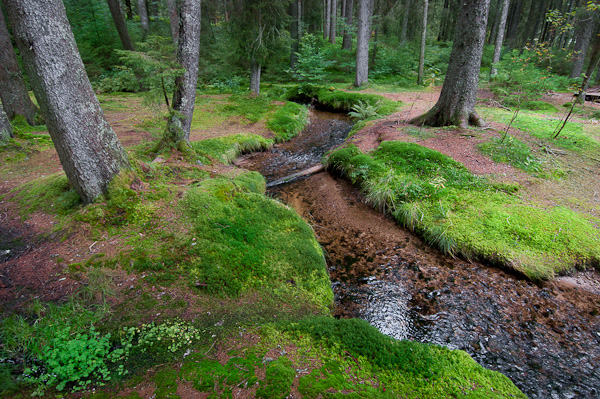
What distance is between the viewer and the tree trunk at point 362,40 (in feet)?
51.5

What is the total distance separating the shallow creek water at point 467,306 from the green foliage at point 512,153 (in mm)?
3497

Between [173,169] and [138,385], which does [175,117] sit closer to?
[173,169]

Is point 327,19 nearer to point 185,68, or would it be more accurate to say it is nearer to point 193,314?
point 185,68

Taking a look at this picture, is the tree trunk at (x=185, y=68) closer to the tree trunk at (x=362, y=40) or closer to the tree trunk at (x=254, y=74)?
the tree trunk at (x=254, y=74)

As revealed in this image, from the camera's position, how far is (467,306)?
13.4ft

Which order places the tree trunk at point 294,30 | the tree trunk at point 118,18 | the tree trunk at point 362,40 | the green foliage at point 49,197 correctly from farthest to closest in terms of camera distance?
1. the tree trunk at point 294,30
2. the tree trunk at point 362,40
3. the tree trunk at point 118,18
4. the green foliage at point 49,197

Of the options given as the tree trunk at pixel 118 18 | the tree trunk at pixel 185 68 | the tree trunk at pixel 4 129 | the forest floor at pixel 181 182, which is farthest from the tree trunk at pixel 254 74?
the tree trunk at pixel 4 129

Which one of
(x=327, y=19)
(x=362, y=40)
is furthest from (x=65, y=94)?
(x=327, y=19)

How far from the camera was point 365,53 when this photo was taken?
17.0 meters

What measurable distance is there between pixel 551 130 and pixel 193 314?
11.2 meters

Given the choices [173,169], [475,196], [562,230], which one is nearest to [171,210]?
[173,169]

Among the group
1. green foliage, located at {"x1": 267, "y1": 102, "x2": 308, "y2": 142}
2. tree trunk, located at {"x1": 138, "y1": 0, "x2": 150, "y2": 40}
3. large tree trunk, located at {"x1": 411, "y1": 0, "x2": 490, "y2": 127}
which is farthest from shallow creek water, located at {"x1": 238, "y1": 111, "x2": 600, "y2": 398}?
tree trunk, located at {"x1": 138, "y1": 0, "x2": 150, "y2": 40}

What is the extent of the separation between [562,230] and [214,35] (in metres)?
26.2

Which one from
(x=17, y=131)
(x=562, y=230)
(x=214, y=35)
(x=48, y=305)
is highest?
(x=214, y=35)
